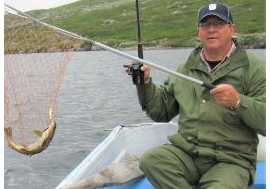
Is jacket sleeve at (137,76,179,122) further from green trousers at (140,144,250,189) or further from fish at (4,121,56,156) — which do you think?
fish at (4,121,56,156)

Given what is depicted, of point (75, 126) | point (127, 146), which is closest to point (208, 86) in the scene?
point (127, 146)

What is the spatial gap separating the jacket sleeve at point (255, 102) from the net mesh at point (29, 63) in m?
2.06

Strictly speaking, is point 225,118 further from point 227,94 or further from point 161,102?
point 161,102

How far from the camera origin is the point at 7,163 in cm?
1480

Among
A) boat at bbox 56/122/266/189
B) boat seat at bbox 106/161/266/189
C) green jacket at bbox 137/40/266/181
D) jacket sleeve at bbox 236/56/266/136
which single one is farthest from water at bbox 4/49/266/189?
jacket sleeve at bbox 236/56/266/136

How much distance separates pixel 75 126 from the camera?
67.9 ft

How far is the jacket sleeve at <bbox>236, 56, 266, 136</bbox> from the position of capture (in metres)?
4.48

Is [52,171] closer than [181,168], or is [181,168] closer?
[181,168]

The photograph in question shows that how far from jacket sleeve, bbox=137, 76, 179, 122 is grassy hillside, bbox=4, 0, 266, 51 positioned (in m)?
84.6

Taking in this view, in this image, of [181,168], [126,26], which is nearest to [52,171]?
[181,168]

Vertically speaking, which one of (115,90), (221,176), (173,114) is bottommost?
(115,90)

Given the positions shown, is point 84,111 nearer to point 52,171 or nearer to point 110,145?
point 52,171

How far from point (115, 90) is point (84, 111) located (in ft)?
32.6

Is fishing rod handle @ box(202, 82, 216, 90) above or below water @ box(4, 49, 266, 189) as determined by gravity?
above
